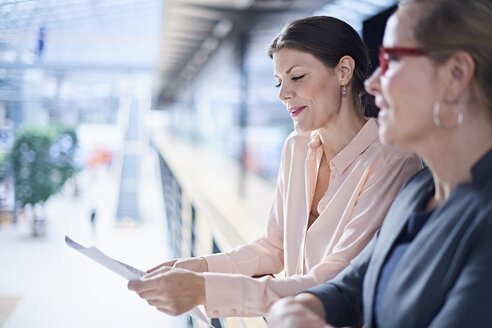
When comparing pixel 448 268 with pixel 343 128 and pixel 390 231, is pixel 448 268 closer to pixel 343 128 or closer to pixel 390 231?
pixel 390 231

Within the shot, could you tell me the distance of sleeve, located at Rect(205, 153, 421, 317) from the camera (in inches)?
35.4

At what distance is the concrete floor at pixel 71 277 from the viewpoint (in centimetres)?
355

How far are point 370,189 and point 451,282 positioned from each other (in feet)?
1.13

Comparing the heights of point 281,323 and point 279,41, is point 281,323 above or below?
below

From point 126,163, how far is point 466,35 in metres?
11.2

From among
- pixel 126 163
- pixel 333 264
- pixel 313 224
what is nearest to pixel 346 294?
pixel 333 264

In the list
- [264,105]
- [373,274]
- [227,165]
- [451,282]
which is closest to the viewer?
[451,282]

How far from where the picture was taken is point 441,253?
610mm

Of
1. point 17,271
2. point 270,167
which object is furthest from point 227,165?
point 17,271

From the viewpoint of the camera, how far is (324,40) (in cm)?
103

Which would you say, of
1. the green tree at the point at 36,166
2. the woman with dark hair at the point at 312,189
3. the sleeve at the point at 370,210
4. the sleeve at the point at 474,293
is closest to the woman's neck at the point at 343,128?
the woman with dark hair at the point at 312,189

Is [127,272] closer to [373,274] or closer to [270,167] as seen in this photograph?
[373,274]

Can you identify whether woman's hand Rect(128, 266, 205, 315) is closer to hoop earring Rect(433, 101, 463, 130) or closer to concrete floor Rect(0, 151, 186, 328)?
hoop earring Rect(433, 101, 463, 130)

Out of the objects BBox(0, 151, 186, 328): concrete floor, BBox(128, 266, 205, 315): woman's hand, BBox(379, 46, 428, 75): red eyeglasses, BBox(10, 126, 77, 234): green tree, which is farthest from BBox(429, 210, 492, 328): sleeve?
BBox(10, 126, 77, 234): green tree
